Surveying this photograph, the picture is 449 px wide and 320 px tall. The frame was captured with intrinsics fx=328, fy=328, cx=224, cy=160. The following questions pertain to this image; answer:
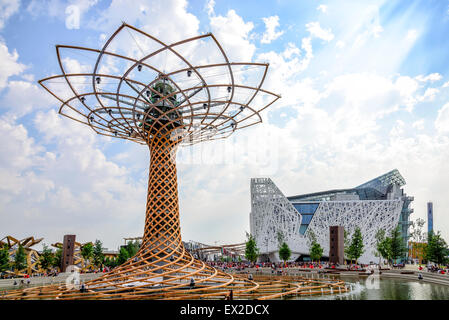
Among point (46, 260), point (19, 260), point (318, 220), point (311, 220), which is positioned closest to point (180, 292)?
point (19, 260)

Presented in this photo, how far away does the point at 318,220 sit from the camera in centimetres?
7519

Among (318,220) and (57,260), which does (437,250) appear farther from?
(57,260)

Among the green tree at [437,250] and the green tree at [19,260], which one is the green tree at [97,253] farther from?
the green tree at [437,250]

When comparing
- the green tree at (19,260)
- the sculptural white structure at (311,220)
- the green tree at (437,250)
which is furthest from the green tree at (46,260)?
the green tree at (437,250)

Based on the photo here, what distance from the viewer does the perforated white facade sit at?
70438 millimetres

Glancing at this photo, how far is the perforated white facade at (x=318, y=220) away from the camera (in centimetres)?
7044

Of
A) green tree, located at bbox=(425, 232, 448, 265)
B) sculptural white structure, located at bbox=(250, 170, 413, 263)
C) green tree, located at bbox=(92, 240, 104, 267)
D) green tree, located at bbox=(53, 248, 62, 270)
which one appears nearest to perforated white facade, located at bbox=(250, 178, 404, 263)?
sculptural white structure, located at bbox=(250, 170, 413, 263)

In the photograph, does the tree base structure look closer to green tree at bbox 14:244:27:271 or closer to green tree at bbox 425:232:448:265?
green tree at bbox 425:232:448:265

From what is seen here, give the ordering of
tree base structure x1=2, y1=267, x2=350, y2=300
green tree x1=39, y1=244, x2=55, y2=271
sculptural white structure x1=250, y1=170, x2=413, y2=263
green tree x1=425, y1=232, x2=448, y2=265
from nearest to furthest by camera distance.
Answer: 1. tree base structure x1=2, y1=267, x2=350, y2=300
2. green tree x1=425, y1=232, x2=448, y2=265
3. green tree x1=39, y1=244, x2=55, y2=271
4. sculptural white structure x1=250, y1=170, x2=413, y2=263

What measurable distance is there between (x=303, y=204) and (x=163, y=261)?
68.3 meters

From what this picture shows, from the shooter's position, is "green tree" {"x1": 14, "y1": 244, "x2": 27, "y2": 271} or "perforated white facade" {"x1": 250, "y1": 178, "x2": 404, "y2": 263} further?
"perforated white facade" {"x1": 250, "y1": 178, "x2": 404, "y2": 263}

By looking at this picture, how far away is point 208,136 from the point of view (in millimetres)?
28156
